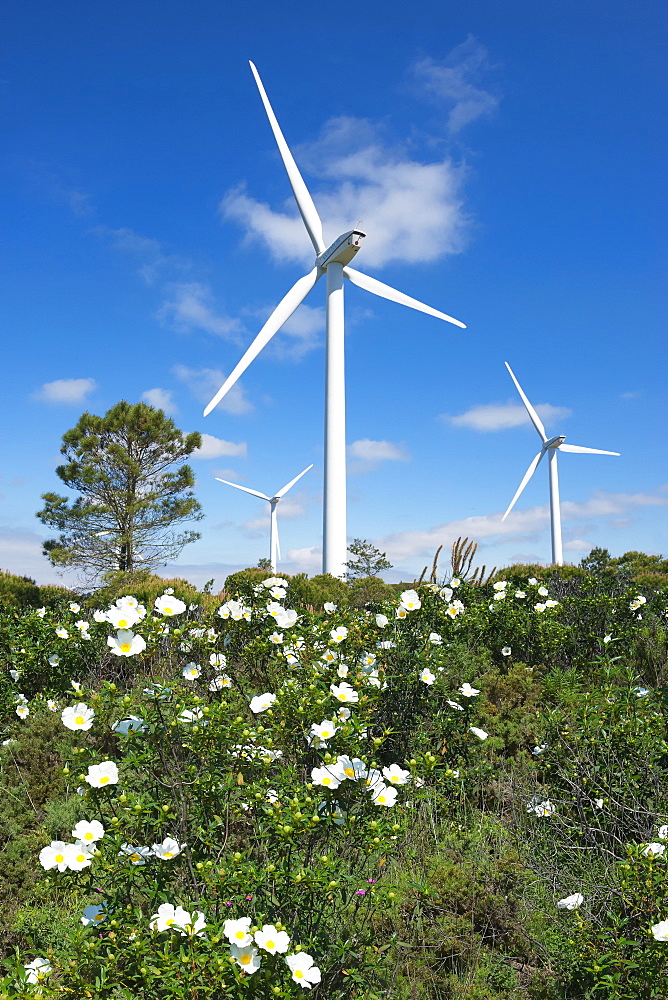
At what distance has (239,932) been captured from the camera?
218 centimetres

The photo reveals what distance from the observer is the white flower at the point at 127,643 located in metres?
3.06

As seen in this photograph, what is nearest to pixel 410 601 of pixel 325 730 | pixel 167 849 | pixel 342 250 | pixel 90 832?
pixel 325 730

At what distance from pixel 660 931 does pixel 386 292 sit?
17797mm

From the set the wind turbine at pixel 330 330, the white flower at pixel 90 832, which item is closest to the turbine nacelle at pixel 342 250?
the wind turbine at pixel 330 330

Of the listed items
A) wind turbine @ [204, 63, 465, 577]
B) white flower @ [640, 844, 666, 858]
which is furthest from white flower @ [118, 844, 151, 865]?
wind turbine @ [204, 63, 465, 577]

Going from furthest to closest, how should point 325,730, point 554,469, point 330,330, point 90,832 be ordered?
point 554,469 < point 330,330 < point 325,730 < point 90,832

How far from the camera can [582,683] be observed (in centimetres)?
534

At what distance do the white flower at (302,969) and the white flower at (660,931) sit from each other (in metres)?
1.14

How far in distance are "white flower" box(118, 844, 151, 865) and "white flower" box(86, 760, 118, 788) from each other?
242 mm

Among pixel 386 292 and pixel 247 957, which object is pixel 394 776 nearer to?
pixel 247 957

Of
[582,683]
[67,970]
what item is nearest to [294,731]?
[67,970]

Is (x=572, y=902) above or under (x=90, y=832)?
under

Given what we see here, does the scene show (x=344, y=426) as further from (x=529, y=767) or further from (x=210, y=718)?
(x=210, y=718)

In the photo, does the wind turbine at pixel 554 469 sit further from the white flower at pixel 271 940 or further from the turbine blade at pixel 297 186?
the white flower at pixel 271 940
